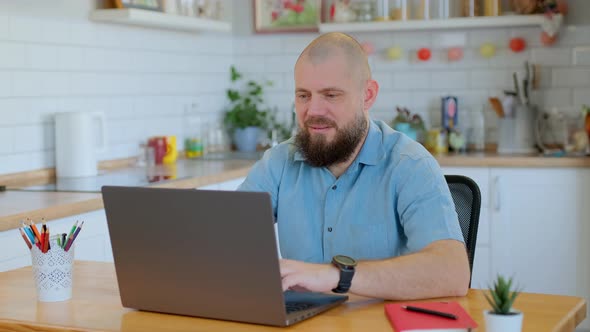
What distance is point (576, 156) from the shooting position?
4.59 m

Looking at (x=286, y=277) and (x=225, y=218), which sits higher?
(x=225, y=218)

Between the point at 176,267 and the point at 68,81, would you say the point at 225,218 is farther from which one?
the point at 68,81

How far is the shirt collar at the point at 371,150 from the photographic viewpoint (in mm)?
2459

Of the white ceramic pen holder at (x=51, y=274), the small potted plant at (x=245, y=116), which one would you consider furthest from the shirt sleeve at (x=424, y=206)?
the small potted plant at (x=245, y=116)

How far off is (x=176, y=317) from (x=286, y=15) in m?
3.82

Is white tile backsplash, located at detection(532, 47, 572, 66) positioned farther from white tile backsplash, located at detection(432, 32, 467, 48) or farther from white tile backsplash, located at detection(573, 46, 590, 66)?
white tile backsplash, located at detection(432, 32, 467, 48)

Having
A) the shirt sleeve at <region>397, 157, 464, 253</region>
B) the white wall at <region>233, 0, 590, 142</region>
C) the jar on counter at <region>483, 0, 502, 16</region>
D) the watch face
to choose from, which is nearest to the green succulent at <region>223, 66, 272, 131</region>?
the white wall at <region>233, 0, 590, 142</region>

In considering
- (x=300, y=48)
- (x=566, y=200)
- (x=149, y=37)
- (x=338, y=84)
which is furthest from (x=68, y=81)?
(x=566, y=200)

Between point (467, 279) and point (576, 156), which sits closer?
point (467, 279)

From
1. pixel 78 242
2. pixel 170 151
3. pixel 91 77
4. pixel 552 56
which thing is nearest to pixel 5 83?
pixel 91 77

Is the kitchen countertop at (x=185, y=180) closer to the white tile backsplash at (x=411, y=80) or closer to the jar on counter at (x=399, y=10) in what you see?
the white tile backsplash at (x=411, y=80)

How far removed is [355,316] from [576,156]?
301 cm

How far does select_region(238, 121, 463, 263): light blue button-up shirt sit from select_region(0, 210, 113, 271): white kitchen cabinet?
0.92 m

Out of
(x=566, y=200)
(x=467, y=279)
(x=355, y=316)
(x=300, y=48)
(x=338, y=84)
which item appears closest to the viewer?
(x=355, y=316)
